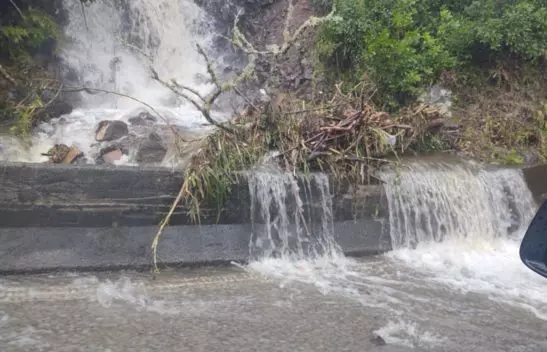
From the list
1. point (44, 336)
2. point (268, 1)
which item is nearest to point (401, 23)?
point (268, 1)

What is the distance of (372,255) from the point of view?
6.75 meters

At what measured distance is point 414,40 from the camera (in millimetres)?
9305

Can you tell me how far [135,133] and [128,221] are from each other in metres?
2.38

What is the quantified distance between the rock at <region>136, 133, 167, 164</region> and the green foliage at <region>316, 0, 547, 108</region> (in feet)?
12.4

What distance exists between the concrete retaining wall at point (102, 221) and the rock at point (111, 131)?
2.09m

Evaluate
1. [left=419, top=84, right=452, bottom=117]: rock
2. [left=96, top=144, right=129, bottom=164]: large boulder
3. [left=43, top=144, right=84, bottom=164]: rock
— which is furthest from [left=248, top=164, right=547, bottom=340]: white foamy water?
[left=43, top=144, right=84, bottom=164]: rock

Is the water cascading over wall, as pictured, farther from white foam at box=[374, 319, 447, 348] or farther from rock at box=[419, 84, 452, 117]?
white foam at box=[374, 319, 447, 348]

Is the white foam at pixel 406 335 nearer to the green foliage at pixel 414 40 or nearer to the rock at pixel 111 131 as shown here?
the rock at pixel 111 131

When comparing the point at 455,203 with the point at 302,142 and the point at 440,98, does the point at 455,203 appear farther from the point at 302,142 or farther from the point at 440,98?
the point at 440,98

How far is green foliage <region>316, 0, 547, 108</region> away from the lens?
30.1 feet

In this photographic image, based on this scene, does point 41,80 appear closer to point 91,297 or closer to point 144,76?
point 144,76

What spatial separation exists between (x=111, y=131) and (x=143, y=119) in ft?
2.85

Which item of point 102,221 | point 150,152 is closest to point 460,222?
point 150,152

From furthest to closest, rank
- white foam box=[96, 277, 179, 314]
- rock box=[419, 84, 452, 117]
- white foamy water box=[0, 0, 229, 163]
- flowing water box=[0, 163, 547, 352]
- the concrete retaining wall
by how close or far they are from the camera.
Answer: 1. rock box=[419, 84, 452, 117]
2. white foamy water box=[0, 0, 229, 163]
3. the concrete retaining wall
4. white foam box=[96, 277, 179, 314]
5. flowing water box=[0, 163, 547, 352]
